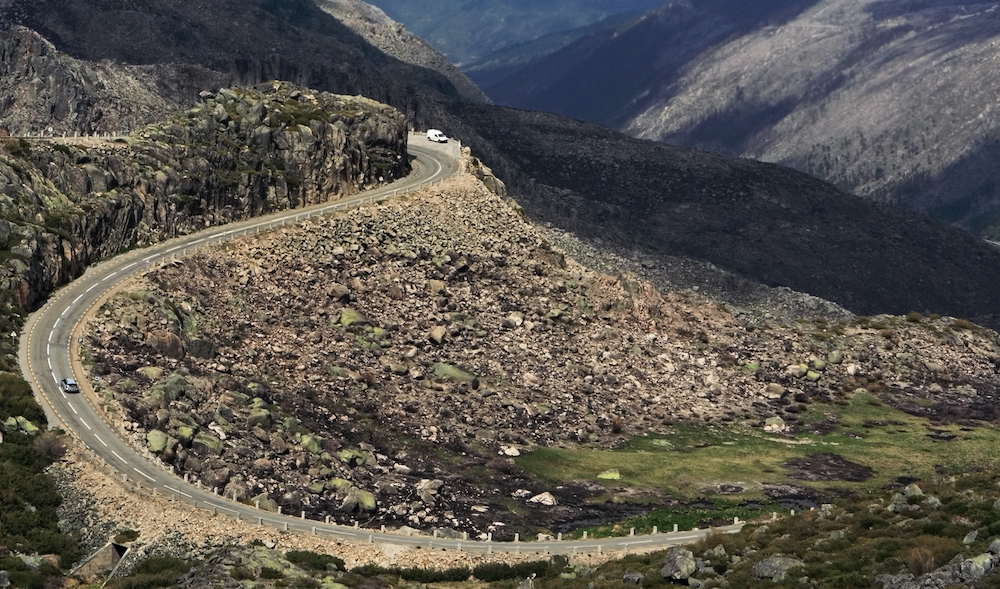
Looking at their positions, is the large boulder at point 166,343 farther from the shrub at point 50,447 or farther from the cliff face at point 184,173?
the shrub at point 50,447

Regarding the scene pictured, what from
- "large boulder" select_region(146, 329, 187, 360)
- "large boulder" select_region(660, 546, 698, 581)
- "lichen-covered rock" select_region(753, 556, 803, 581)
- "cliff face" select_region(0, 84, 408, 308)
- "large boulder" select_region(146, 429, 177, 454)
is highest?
"cliff face" select_region(0, 84, 408, 308)

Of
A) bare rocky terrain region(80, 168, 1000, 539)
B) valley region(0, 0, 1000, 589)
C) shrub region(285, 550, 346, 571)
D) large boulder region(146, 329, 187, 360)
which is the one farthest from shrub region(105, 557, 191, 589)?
large boulder region(146, 329, 187, 360)

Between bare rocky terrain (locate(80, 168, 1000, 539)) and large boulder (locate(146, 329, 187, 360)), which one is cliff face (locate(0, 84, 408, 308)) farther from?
large boulder (locate(146, 329, 187, 360))

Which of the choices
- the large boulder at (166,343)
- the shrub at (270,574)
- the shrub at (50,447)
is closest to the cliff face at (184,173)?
the large boulder at (166,343)

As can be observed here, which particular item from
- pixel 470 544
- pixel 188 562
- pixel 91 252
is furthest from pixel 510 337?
pixel 188 562

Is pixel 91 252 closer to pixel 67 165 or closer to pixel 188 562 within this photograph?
pixel 67 165

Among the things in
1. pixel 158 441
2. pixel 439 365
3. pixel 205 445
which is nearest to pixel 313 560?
pixel 158 441

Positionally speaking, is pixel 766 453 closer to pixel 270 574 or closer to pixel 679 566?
pixel 679 566
